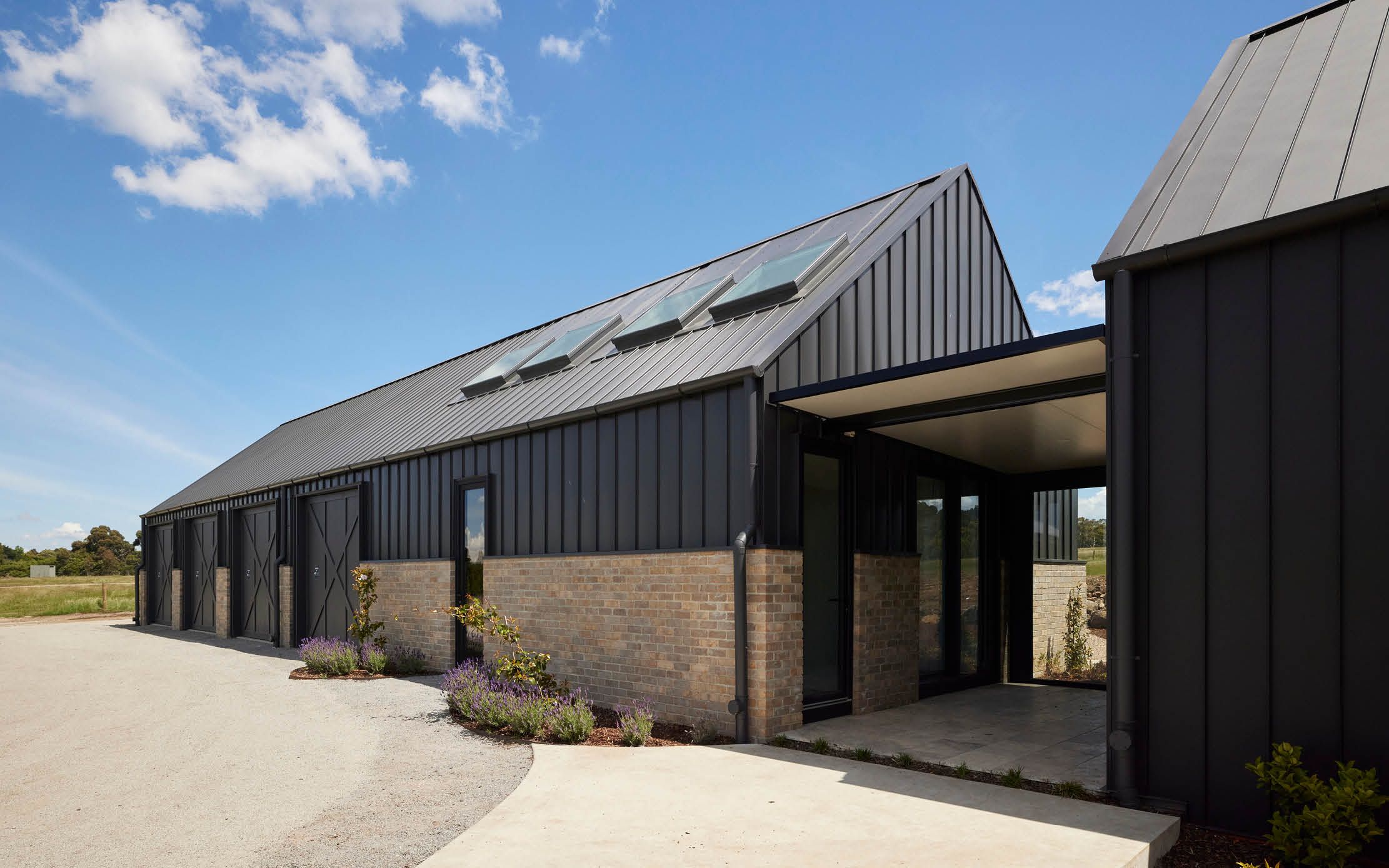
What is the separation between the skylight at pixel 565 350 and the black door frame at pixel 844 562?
15.9ft

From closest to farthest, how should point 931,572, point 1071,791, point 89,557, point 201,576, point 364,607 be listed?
point 1071,791 → point 931,572 → point 364,607 → point 201,576 → point 89,557

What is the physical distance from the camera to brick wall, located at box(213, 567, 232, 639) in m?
20.1

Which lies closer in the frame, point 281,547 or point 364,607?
point 364,607

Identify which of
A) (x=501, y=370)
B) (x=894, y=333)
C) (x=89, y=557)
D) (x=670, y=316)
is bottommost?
(x=89, y=557)

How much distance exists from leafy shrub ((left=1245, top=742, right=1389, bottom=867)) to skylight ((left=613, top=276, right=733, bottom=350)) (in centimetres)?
762

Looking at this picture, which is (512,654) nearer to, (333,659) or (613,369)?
(333,659)

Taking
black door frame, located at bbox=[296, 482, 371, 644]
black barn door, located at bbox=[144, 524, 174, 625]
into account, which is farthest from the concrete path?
black barn door, located at bbox=[144, 524, 174, 625]

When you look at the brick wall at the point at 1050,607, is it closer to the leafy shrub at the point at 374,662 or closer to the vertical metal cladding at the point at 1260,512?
the vertical metal cladding at the point at 1260,512

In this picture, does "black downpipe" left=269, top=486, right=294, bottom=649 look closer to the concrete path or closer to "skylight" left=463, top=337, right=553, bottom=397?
"skylight" left=463, top=337, right=553, bottom=397

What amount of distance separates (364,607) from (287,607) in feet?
14.9

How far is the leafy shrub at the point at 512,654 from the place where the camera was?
9031mm

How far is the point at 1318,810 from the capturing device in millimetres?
4242

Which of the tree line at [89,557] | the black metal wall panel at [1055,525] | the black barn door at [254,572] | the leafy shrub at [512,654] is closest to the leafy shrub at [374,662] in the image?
the leafy shrub at [512,654]

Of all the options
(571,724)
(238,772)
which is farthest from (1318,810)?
(238,772)
